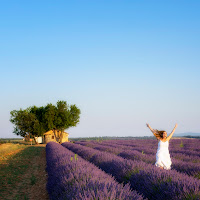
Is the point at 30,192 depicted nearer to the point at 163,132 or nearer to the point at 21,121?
the point at 163,132

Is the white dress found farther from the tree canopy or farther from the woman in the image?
the tree canopy

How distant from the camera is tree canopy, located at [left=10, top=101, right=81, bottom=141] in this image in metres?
46.4

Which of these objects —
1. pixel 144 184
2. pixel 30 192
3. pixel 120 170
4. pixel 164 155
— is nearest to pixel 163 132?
pixel 164 155

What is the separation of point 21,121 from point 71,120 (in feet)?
36.4

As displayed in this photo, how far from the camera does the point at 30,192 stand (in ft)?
25.6

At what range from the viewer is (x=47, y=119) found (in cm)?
4609

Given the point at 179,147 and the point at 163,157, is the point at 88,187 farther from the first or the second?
the point at 179,147

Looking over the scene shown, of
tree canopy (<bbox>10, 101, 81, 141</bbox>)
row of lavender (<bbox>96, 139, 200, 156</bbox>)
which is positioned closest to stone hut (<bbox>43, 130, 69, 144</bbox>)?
tree canopy (<bbox>10, 101, 81, 141</bbox>)

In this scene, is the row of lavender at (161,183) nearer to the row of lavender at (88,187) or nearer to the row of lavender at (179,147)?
the row of lavender at (88,187)

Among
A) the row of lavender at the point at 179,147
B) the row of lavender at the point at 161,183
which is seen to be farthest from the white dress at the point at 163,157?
the row of lavender at the point at 179,147

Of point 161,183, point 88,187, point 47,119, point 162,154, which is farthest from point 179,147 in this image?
point 47,119

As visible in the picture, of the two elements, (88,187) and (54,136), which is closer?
(88,187)

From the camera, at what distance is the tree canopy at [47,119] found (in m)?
46.4

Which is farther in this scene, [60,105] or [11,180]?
[60,105]
